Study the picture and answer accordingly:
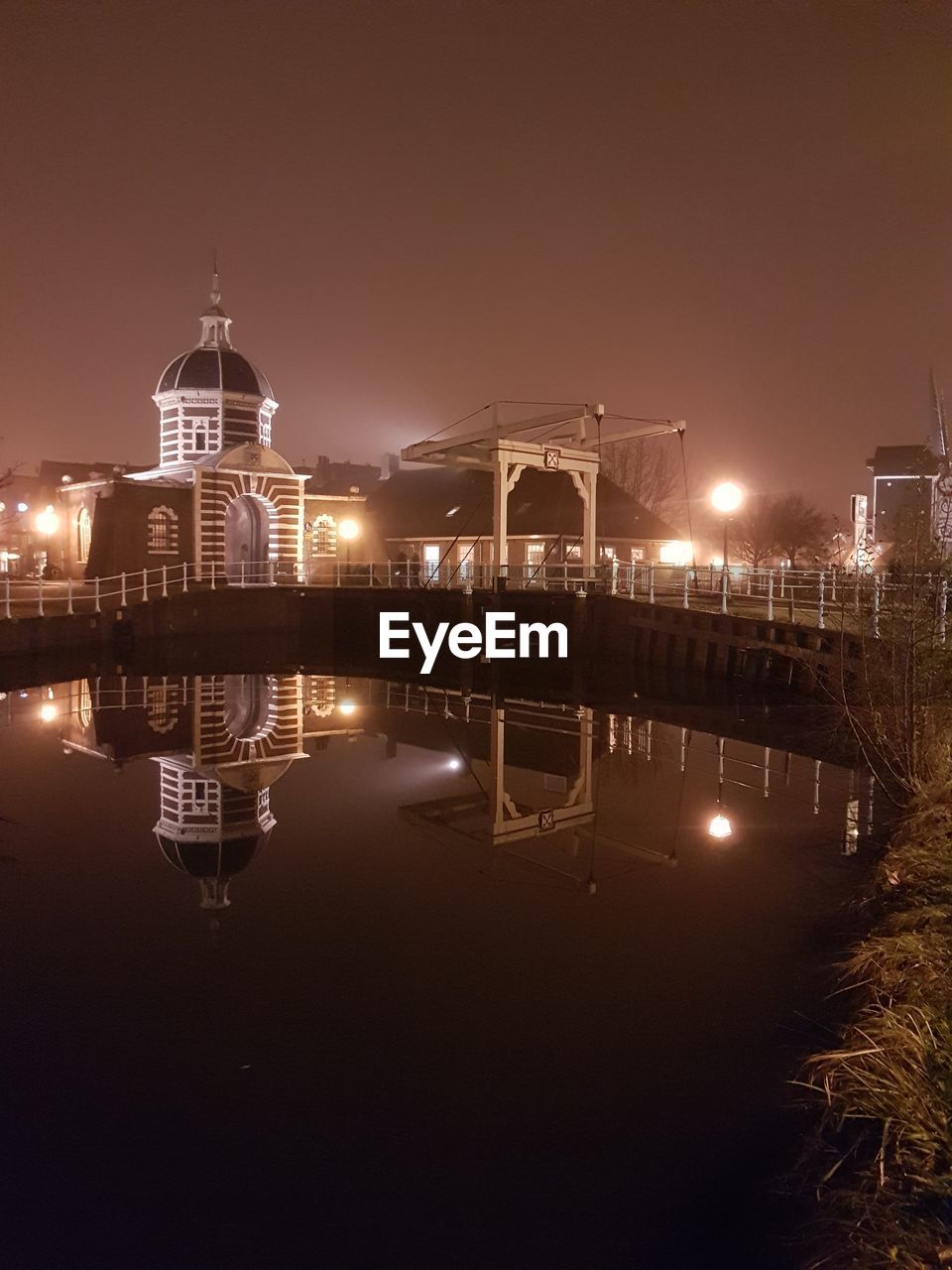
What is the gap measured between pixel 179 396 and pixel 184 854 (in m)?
29.5

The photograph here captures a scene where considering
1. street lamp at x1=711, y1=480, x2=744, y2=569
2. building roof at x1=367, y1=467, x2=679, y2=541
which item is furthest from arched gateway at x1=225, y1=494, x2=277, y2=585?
street lamp at x1=711, y1=480, x2=744, y2=569

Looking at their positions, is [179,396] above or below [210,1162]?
above

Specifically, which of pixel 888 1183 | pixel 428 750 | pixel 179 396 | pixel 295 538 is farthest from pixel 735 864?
pixel 179 396

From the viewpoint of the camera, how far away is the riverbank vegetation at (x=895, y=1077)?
3.37 meters

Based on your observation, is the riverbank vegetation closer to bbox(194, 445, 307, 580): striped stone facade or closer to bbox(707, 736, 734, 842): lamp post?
bbox(707, 736, 734, 842): lamp post

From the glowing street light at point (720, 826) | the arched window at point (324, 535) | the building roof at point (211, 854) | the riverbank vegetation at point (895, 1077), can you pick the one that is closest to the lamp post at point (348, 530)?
the arched window at point (324, 535)

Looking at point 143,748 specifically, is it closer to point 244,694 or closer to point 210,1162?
point 244,694

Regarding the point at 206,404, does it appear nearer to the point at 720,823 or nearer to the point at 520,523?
the point at 520,523

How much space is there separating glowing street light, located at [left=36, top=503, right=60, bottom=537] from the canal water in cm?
2661

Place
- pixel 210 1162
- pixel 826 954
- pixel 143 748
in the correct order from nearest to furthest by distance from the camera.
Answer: pixel 210 1162 → pixel 826 954 → pixel 143 748

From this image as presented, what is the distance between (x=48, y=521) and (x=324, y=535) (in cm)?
1059

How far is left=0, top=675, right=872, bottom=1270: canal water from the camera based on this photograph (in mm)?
3617

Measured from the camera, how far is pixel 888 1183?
3.58 m

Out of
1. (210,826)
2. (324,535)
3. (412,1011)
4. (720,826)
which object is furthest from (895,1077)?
(324,535)
